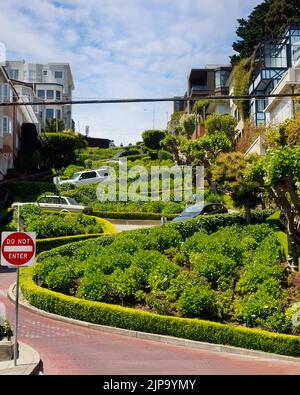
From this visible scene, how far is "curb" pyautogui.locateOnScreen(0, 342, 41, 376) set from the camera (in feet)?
30.8

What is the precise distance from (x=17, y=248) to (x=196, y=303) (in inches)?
200

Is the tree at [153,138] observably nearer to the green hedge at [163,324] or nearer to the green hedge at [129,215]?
the green hedge at [129,215]

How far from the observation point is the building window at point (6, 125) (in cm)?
4404

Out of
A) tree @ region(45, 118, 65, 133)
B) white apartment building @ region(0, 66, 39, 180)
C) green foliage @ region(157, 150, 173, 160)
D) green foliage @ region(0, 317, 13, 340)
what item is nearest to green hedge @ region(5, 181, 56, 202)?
white apartment building @ region(0, 66, 39, 180)

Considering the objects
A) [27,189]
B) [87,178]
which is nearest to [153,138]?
[87,178]

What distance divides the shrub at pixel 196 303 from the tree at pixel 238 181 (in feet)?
36.7

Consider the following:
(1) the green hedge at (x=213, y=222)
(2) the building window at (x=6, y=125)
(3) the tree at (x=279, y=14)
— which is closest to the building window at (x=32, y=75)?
(3) the tree at (x=279, y=14)

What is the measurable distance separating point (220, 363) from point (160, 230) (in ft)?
35.4

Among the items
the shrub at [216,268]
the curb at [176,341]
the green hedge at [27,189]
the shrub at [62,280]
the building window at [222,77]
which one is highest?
the building window at [222,77]

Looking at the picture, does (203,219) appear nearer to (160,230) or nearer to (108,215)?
(160,230)

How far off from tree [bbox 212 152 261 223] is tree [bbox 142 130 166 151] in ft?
127

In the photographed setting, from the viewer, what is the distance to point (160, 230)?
2164 cm
